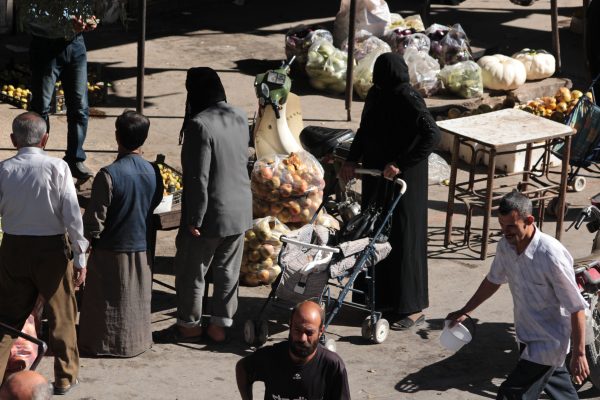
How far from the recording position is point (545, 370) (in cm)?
649

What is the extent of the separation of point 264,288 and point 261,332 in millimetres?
1168

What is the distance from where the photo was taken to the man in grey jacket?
7914 mm

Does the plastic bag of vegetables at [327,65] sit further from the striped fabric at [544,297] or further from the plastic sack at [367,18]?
the striped fabric at [544,297]

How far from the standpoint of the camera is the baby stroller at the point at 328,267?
26.3ft

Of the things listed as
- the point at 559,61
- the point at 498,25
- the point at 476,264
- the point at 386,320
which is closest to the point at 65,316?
the point at 386,320

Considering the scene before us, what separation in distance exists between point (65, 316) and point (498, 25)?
1213 centimetres

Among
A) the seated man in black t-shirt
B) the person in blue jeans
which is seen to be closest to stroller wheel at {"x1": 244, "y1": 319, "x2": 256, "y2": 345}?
the seated man in black t-shirt

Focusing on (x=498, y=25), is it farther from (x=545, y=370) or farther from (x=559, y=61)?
(x=545, y=370)

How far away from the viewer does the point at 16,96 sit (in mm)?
12352

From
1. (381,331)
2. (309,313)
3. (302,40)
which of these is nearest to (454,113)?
(302,40)

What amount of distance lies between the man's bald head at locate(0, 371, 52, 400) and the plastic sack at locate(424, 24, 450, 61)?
430 inches

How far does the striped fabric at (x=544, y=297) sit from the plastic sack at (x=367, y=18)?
892 cm

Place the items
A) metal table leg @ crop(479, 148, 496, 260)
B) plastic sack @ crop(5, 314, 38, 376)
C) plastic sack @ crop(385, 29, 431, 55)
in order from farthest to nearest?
plastic sack @ crop(385, 29, 431, 55) → metal table leg @ crop(479, 148, 496, 260) → plastic sack @ crop(5, 314, 38, 376)

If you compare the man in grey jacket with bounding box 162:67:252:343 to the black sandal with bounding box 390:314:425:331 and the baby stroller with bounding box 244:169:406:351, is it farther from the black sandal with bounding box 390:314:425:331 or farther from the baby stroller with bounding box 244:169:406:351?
the black sandal with bounding box 390:314:425:331
